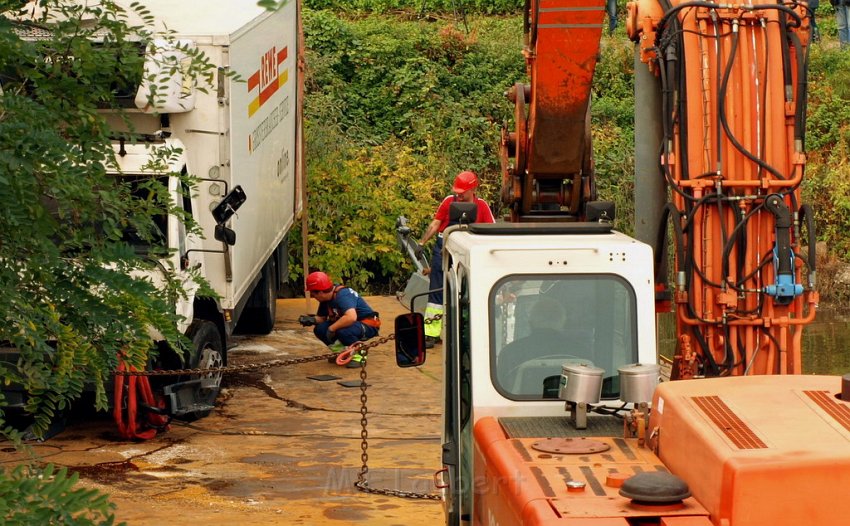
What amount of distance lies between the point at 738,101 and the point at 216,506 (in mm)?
4817

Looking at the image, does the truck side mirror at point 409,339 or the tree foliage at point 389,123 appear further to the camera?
the tree foliage at point 389,123

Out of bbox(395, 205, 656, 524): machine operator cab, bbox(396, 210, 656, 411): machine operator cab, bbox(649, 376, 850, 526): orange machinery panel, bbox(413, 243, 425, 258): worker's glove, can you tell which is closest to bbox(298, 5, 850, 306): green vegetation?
bbox(413, 243, 425, 258): worker's glove

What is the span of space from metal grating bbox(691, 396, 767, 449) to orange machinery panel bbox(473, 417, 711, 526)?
0.25 m

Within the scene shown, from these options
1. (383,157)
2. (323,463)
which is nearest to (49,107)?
(323,463)

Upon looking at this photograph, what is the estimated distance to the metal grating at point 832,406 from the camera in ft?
14.9

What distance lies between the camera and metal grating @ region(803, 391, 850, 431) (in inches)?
179

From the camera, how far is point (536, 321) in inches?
245

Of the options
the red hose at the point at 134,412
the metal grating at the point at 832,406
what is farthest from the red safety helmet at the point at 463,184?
the metal grating at the point at 832,406

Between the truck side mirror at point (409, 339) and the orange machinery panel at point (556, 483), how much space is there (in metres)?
1.04

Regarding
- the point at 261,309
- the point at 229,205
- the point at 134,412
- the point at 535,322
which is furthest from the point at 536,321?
the point at 261,309

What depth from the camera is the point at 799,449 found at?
4.26 m

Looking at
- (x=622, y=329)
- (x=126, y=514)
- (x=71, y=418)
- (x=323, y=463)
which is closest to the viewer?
(x=622, y=329)

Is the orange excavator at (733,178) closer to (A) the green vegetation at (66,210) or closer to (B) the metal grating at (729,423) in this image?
(B) the metal grating at (729,423)

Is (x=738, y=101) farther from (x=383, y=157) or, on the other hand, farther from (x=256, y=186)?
(x=383, y=157)
